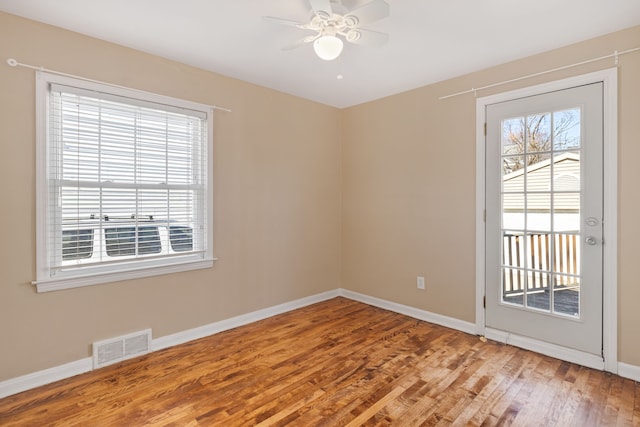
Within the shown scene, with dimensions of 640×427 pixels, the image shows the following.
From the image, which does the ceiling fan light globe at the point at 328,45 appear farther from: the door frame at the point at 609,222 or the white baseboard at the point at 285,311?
the white baseboard at the point at 285,311

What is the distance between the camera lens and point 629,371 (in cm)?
236

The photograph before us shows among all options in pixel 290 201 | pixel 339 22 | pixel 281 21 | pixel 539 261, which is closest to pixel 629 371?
pixel 539 261

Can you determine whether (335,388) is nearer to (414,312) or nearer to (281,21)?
(414,312)

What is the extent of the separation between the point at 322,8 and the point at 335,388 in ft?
7.76

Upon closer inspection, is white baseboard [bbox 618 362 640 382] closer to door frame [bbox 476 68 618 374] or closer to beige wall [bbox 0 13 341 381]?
door frame [bbox 476 68 618 374]

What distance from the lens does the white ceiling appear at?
2.11 m

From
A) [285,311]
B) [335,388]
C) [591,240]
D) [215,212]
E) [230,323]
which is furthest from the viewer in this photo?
[285,311]

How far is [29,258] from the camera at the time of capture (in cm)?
227

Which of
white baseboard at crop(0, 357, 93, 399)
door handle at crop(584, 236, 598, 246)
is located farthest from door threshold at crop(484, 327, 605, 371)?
white baseboard at crop(0, 357, 93, 399)

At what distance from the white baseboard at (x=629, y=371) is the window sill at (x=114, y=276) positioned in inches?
132

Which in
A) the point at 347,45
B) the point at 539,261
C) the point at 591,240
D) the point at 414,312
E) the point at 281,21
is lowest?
the point at 414,312

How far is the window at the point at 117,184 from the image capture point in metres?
2.35

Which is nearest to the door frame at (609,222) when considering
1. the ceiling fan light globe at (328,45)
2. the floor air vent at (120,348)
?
the ceiling fan light globe at (328,45)

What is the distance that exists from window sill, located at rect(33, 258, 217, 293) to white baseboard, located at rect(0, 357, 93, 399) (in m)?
0.56
